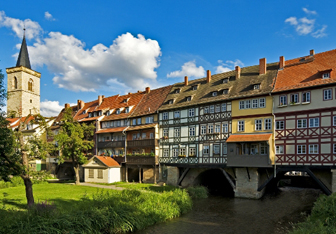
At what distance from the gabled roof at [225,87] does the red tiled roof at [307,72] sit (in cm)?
107

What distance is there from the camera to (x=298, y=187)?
119ft

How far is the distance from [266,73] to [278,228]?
56.4 ft

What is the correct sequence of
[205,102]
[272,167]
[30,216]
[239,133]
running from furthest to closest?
[205,102] < [239,133] < [272,167] < [30,216]

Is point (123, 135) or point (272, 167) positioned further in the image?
point (123, 135)

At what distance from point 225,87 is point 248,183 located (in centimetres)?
1057

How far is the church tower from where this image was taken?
61.2 m

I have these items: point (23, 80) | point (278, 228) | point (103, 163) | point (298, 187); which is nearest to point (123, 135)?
point (103, 163)

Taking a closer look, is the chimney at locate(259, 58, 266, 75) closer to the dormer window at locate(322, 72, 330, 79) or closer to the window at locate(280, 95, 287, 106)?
the window at locate(280, 95, 287, 106)

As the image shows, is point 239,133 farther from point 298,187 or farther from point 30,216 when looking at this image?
point 30,216

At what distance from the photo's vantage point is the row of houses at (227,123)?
81.1 feet

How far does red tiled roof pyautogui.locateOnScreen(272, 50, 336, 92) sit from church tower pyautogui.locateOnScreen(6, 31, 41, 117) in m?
50.1

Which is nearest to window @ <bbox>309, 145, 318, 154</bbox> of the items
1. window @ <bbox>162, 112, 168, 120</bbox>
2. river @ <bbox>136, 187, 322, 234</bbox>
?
river @ <bbox>136, 187, 322, 234</bbox>

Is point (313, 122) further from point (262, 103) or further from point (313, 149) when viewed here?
point (262, 103)

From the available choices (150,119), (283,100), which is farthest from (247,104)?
(150,119)
